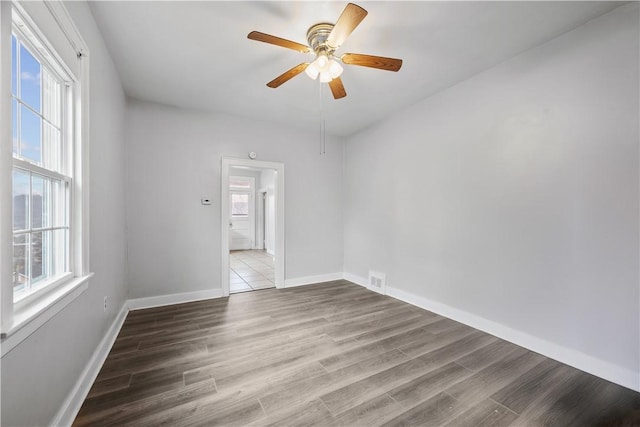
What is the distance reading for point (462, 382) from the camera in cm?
191

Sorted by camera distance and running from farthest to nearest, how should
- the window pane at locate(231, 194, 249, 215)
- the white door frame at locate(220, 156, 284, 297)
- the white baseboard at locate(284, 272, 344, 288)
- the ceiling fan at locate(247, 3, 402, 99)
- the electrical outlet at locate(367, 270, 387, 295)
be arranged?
the window pane at locate(231, 194, 249, 215), the white baseboard at locate(284, 272, 344, 288), the electrical outlet at locate(367, 270, 387, 295), the white door frame at locate(220, 156, 284, 297), the ceiling fan at locate(247, 3, 402, 99)

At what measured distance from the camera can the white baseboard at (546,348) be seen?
6.12 ft

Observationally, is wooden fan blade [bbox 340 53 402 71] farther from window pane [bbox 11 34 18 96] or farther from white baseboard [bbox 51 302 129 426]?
white baseboard [bbox 51 302 129 426]

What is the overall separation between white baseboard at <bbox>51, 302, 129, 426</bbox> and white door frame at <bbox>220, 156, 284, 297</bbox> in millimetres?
1441

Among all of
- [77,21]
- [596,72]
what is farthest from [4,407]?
[596,72]

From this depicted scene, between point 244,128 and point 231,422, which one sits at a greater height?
point 244,128

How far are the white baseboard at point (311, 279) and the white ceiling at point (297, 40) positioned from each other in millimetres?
2798

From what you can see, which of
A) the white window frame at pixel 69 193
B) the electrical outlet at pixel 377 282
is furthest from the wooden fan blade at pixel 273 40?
the electrical outlet at pixel 377 282

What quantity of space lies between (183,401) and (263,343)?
0.85 m

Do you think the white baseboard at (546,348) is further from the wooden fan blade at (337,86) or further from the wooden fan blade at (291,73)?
the wooden fan blade at (291,73)

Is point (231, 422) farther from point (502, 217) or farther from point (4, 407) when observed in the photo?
point (502, 217)

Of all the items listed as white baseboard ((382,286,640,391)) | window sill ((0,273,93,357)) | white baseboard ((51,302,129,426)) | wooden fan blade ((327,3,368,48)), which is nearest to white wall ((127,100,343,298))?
white baseboard ((51,302,129,426))

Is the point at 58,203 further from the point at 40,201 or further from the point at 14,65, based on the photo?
the point at 14,65

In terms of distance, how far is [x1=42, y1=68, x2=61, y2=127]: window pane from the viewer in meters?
1.44
